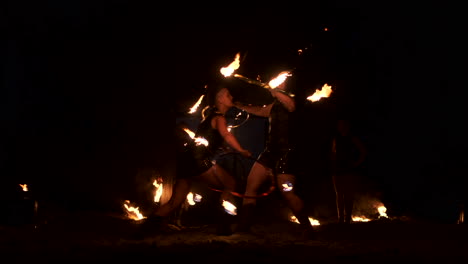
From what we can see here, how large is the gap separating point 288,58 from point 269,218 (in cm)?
347

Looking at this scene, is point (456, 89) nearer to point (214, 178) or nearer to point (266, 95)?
point (266, 95)

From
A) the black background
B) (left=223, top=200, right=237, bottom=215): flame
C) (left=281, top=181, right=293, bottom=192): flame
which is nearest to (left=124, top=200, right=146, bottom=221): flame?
the black background

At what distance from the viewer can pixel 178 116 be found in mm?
8906

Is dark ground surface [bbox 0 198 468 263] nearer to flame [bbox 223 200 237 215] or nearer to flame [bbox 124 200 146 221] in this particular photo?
flame [bbox 223 200 237 215]

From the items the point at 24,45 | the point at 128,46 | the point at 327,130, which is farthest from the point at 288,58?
the point at 24,45

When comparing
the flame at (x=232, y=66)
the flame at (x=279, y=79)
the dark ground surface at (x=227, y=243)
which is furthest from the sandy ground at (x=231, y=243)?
the flame at (x=232, y=66)

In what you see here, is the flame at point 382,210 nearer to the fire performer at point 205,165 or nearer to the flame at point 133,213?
Result: the fire performer at point 205,165

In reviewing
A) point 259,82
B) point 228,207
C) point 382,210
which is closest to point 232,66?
point 259,82

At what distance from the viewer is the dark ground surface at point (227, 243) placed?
169 inches

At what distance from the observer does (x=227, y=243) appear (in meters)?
5.30

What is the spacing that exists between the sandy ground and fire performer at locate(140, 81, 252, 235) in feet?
1.64

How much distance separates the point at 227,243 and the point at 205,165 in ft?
4.66

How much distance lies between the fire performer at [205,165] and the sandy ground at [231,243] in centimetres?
50

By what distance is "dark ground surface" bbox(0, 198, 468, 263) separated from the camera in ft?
14.1
